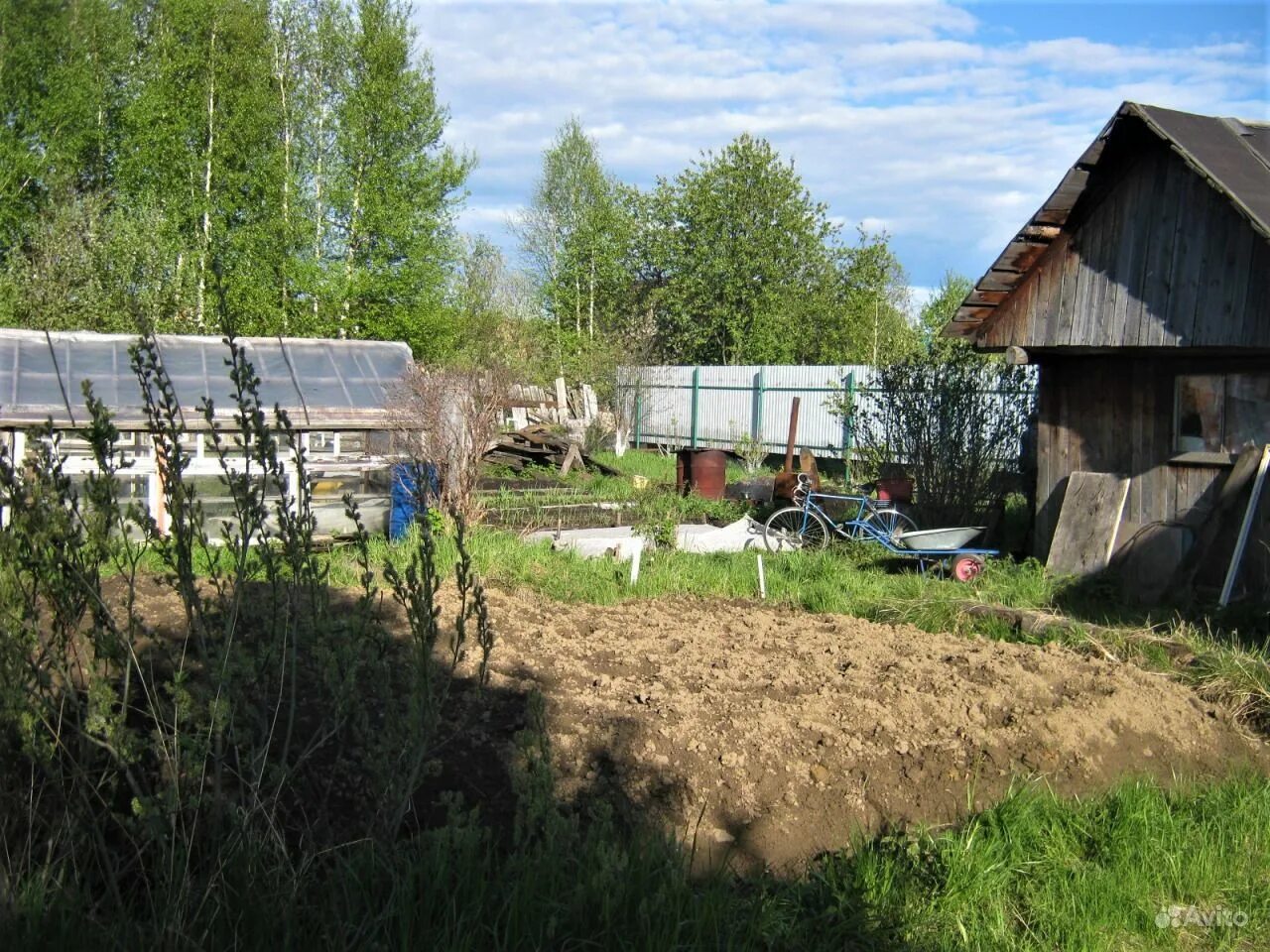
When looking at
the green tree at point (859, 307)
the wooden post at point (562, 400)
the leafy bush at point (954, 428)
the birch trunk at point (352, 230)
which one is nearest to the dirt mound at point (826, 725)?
the leafy bush at point (954, 428)

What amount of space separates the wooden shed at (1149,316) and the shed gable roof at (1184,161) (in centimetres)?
1

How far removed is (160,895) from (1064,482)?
8922mm

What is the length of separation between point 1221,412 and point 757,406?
1881 cm

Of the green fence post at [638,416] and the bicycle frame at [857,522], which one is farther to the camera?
the green fence post at [638,416]

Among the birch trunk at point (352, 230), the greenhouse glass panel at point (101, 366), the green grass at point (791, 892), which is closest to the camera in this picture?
the green grass at point (791, 892)

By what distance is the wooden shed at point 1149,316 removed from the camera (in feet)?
28.3

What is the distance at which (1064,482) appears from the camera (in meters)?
10.2

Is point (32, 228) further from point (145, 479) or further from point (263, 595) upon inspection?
point (263, 595)

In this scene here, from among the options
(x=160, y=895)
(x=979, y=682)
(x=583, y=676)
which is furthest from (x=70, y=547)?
(x=979, y=682)

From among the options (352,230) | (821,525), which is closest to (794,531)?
(821,525)

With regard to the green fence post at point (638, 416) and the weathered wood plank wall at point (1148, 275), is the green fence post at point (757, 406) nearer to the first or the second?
the green fence post at point (638, 416)

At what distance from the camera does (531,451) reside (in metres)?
21.5

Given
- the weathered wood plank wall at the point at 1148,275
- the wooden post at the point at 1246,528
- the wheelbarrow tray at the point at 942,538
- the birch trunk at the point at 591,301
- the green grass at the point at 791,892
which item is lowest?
the green grass at the point at 791,892

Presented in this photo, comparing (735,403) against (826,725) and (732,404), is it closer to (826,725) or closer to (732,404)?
(732,404)
